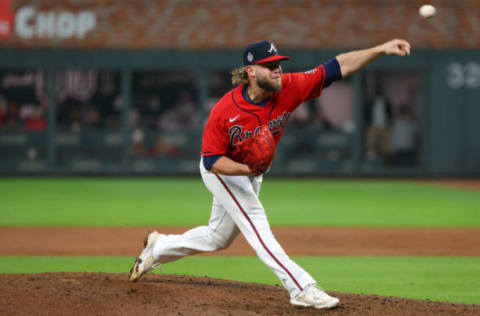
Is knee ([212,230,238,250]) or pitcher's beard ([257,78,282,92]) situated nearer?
pitcher's beard ([257,78,282,92])

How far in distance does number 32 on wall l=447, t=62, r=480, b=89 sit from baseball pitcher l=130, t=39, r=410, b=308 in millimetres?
16513

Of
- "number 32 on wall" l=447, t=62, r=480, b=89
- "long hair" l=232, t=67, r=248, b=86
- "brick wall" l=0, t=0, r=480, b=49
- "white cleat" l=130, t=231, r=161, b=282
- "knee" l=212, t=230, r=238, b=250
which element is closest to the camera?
"long hair" l=232, t=67, r=248, b=86

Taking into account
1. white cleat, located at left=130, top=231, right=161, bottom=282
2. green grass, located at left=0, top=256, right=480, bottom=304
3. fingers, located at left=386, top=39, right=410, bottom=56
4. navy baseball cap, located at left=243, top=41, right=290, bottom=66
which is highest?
fingers, located at left=386, top=39, right=410, bottom=56

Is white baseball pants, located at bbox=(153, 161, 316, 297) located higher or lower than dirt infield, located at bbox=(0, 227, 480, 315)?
higher

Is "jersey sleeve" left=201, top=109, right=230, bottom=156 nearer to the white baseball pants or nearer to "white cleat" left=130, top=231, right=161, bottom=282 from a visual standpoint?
the white baseball pants

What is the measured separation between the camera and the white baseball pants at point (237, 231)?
18.6ft

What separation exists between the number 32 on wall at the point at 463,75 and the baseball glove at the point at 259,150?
55.7 ft

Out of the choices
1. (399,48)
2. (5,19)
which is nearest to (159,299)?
(399,48)

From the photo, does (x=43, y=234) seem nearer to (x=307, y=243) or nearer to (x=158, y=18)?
(x=307, y=243)

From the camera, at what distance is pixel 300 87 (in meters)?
5.97

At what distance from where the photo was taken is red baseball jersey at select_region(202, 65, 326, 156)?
575 cm

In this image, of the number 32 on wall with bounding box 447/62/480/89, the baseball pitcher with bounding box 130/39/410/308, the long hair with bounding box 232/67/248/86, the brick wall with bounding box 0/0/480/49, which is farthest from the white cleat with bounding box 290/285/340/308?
the number 32 on wall with bounding box 447/62/480/89

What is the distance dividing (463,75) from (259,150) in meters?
17.2

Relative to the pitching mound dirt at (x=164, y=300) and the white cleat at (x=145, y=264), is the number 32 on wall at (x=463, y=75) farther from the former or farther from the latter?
the white cleat at (x=145, y=264)
